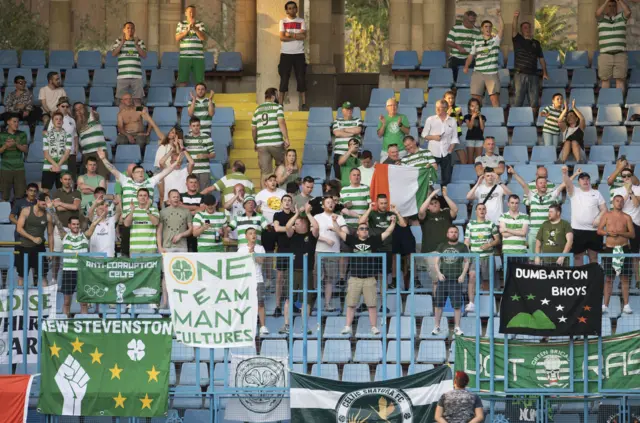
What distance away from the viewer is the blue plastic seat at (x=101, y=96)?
29.8 m

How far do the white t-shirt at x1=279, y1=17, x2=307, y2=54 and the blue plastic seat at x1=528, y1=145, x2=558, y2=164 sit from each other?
4993 millimetres

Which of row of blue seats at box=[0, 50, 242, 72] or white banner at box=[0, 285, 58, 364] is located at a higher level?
row of blue seats at box=[0, 50, 242, 72]

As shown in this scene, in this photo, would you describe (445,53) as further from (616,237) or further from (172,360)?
(172,360)

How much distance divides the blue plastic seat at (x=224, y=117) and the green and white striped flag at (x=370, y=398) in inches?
335

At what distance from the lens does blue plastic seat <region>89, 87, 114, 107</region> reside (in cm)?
2977

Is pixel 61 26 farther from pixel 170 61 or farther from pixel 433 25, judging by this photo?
→ pixel 433 25

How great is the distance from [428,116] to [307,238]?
580 centimetres

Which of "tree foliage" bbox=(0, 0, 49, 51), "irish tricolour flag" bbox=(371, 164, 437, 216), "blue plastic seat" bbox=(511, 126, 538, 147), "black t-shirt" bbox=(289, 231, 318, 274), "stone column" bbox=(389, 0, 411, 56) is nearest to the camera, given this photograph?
"black t-shirt" bbox=(289, 231, 318, 274)

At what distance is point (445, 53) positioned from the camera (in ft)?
107

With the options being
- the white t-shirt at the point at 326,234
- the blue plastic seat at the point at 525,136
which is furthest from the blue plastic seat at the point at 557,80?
the white t-shirt at the point at 326,234

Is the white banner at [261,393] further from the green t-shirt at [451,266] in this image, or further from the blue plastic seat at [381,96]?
the blue plastic seat at [381,96]

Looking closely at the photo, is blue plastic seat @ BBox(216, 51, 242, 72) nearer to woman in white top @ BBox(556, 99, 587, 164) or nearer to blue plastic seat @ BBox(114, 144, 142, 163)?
blue plastic seat @ BBox(114, 144, 142, 163)

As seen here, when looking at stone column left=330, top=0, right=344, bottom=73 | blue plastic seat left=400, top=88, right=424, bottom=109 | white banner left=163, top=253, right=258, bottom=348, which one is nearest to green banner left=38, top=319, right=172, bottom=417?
white banner left=163, top=253, right=258, bottom=348

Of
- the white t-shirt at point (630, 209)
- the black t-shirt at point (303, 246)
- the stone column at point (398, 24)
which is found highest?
the stone column at point (398, 24)
